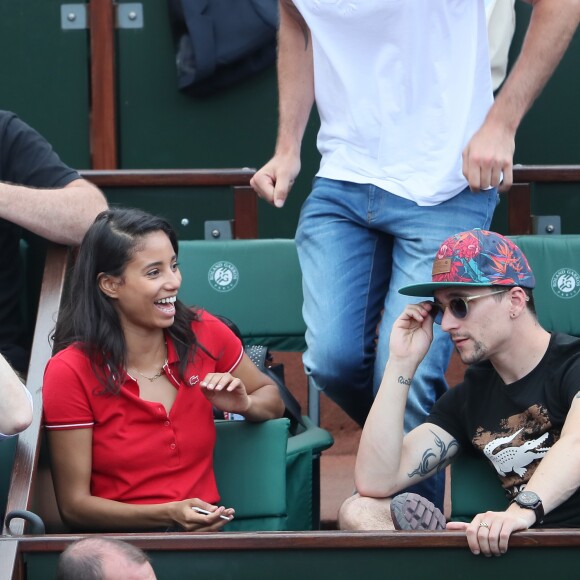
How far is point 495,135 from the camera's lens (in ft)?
10.2

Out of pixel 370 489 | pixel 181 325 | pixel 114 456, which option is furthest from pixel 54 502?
pixel 370 489

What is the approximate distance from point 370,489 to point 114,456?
1.96ft

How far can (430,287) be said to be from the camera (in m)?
3.01

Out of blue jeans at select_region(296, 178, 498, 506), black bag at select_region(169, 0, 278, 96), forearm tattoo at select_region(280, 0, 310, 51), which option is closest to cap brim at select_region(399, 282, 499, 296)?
blue jeans at select_region(296, 178, 498, 506)

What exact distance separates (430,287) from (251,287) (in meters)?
1.24

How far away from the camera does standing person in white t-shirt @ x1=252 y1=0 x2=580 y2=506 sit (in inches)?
130

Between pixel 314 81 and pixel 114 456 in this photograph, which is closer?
pixel 114 456

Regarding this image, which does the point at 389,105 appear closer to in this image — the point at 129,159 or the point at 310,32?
the point at 310,32

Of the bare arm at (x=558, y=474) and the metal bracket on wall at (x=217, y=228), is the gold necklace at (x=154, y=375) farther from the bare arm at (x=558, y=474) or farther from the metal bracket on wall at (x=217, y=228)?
the metal bracket on wall at (x=217, y=228)

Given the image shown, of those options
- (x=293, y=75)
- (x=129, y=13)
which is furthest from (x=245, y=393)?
(x=129, y=13)

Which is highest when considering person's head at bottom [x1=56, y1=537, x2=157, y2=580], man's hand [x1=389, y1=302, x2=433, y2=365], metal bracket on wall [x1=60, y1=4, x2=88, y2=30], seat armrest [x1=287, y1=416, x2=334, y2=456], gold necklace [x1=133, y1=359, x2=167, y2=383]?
metal bracket on wall [x1=60, y1=4, x2=88, y2=30]

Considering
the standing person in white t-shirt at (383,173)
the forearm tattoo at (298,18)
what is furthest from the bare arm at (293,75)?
the standing person in white t-shirt at (383,173)

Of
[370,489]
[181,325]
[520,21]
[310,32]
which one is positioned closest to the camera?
[370,489]

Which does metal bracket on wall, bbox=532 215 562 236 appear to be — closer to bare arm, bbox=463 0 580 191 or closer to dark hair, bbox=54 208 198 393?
bare arm, bbox=463 0 580 191
